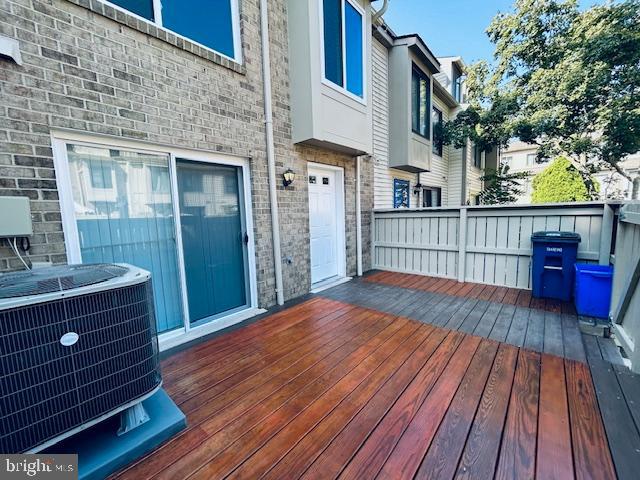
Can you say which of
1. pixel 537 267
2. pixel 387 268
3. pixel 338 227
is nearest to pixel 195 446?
pixel 338 227

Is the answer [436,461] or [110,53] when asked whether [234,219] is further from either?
[436,461]

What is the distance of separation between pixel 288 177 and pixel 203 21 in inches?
80.2

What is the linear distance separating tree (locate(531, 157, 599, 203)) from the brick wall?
7.94 metres

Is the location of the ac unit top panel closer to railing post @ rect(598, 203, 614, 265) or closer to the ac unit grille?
the ac unit grille

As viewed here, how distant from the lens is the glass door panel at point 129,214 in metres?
2.52

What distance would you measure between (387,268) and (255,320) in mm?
3593

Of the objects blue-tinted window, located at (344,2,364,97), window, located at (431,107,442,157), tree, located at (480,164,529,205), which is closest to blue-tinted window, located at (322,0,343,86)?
blue-tinted window, located at (344,2,364,97)

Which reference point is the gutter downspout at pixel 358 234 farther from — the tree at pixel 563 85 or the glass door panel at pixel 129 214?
the tree at pixel 563 85

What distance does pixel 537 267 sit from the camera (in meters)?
4.17

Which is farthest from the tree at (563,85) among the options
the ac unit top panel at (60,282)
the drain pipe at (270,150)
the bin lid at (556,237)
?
the ac unit top panel at (60,282)

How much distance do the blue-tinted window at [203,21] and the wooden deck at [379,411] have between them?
11.3 feet

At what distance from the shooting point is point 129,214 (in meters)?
2.79

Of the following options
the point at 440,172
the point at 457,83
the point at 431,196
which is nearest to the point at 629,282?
the point at 431,196

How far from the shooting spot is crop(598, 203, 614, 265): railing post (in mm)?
3810
